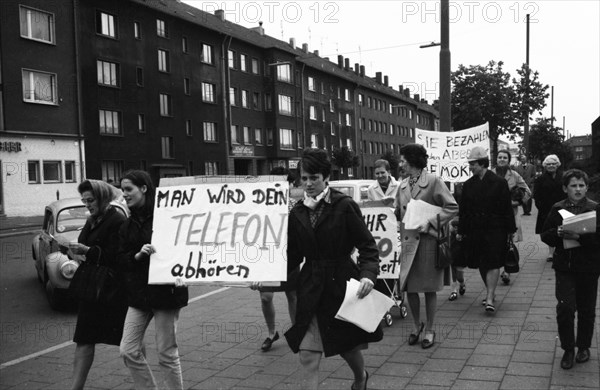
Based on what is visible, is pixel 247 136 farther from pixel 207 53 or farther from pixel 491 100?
pixel 491 100

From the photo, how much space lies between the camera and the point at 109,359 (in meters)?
5.93

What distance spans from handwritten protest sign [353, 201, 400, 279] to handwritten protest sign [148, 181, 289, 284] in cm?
269

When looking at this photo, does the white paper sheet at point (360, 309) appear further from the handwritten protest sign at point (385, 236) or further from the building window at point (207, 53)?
the building window at point (207, 53)

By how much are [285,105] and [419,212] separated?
51384 millimetres

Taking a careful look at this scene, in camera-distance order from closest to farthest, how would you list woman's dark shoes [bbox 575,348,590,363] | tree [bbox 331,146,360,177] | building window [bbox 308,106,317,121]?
woman's dark shoes [bbox 575,348,590,363], tree [bbox 331,146,360,177], building window [bbox 308,106,317,121]

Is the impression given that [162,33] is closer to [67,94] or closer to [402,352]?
[67,94]

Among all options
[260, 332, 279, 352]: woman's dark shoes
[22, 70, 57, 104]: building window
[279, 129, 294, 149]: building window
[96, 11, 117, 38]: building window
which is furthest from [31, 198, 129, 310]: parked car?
[279, 129, 294, 149]: building window

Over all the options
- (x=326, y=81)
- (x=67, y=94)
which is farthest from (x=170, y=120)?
(x=326, y=81)

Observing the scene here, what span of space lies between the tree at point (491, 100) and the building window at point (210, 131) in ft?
88.6

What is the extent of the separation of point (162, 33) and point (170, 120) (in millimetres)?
6044

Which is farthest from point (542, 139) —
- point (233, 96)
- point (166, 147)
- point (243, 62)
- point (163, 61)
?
point (163, 61)

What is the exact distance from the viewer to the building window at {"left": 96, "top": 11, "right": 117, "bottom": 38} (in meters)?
35.4

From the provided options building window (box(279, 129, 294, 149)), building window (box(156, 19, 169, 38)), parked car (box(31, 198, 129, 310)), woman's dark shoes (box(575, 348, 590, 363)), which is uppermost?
building window (box(156, 19, 169, 38))

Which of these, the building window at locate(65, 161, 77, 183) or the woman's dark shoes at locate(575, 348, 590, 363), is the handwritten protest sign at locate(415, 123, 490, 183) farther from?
the building window at locate(65, 161, 77, 183)
